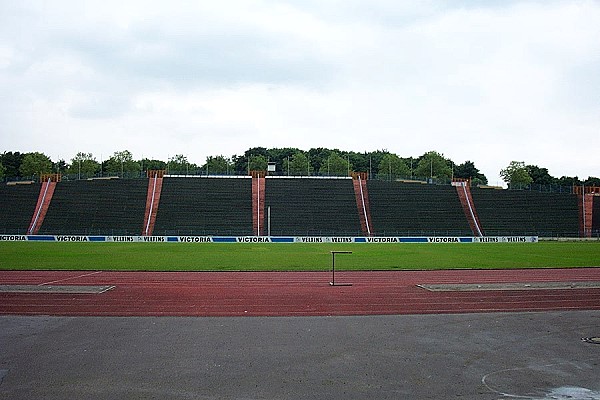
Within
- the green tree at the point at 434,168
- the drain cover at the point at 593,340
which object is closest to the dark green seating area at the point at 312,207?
the green tree at the point at 434,168

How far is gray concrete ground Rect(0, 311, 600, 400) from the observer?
759 cm

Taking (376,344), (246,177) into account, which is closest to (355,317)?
(376,344)

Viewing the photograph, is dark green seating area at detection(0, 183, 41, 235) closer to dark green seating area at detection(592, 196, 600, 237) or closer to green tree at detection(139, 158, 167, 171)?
green tree at detection(139, 158, 167, 171)

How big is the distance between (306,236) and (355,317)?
148 ft

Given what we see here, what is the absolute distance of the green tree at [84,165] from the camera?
110 metres

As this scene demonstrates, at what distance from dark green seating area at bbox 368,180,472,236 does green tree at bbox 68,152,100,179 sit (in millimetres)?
64009

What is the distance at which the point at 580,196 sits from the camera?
70750 mm

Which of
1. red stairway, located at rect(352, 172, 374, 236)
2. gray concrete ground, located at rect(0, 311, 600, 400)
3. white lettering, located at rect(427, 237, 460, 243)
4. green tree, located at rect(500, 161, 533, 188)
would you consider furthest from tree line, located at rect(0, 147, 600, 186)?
gray concrete ground, located at rect(0, 311, 600, 400)

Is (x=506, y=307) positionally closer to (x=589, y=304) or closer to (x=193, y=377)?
(x=589, y=304)

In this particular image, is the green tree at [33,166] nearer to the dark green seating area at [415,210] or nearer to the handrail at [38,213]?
the handrail at [38,213]

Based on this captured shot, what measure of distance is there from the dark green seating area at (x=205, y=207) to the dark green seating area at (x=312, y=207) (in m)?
3.37

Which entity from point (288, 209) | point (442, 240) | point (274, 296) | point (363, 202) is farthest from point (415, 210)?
point (274, 296)

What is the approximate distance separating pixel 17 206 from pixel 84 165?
48.5m

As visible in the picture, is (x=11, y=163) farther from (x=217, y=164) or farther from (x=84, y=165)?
(x=217, y=164)
